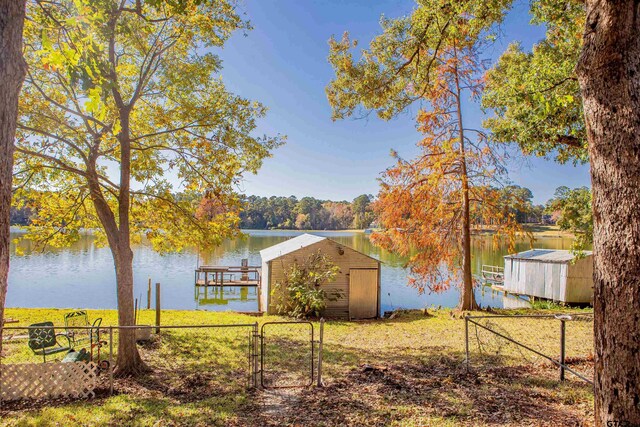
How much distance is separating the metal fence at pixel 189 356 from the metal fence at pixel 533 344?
3524 mm

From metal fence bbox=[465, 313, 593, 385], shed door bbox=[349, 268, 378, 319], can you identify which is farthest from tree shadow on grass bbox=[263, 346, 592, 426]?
shed door bbox=[349, 268, 378, 319]

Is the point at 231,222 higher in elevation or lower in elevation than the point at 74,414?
higher

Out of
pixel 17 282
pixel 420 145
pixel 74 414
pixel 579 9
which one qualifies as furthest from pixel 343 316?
pixel 17 282

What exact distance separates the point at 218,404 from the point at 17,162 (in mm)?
6026

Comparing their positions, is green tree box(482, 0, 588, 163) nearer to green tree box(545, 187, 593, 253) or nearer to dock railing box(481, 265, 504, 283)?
green tree box(545, 187, 593, 253)

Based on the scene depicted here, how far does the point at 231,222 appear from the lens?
8883 millimetres

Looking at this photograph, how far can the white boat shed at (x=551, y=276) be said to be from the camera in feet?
67.6

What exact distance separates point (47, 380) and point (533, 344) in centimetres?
1037

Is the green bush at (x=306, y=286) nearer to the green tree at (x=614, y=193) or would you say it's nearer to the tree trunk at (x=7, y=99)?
the green tree at (x=614, y=193)

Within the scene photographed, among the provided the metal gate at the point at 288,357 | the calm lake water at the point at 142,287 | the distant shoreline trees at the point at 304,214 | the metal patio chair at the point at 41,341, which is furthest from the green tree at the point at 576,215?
the distant shoreline trees at the point at 304,214

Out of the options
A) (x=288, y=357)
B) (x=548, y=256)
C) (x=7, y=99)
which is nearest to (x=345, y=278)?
(x=288, y=357)

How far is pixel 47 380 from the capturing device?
240 inches

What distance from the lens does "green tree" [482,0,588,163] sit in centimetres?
754

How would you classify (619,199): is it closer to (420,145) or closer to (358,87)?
(358,87)
